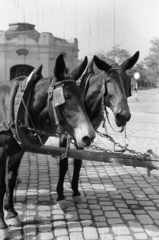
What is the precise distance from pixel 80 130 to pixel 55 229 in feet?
4.95

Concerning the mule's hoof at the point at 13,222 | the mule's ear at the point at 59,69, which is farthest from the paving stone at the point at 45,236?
the mule's ear at the point at 59,69

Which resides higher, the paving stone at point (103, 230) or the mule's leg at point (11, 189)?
the mule's leg at point (11, 189)

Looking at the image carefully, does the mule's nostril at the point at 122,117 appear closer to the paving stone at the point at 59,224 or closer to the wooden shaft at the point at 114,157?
the wooden shaft at the point at 114,157

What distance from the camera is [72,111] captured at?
2.65 m

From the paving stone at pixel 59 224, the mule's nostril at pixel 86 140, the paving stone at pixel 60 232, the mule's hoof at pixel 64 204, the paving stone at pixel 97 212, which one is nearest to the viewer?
the mule's nostril at pixel 86 140

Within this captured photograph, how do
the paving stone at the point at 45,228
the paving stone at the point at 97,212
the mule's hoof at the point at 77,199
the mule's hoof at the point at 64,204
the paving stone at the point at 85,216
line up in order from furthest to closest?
the mule's hoof at the point at 77,199 < the mule's hoof at the point at 64,204 < the paving stone at the point at 97,212 < the paving stone at the point at 85,216 < the paving stone at the point at 45,228

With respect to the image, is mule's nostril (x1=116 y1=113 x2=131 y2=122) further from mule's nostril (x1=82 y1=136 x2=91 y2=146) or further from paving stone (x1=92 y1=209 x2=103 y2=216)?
paving stone (x1=92 y1=209 x2=103 y2=216)

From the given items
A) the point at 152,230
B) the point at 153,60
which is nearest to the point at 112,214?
the point at 152,230

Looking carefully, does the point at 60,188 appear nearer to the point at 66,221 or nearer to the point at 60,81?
the point at 66,221

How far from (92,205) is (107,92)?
168 centimetres

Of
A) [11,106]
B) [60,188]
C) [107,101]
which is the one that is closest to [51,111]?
[11,106]

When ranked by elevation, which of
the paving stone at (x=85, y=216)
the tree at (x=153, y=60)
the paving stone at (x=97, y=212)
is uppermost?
the tree at (x=153, y=60)

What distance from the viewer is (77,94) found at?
2.72 m

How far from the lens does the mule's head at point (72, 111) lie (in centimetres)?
255
